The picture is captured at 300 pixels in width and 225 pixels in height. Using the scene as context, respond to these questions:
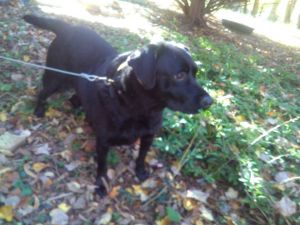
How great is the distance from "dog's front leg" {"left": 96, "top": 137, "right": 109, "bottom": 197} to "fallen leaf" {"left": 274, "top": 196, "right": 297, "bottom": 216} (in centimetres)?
158

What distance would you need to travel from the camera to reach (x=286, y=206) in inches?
142

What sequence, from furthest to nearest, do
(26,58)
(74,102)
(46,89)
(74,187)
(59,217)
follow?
(26,58), (74,102), (46,89), (74,187), (59,217)

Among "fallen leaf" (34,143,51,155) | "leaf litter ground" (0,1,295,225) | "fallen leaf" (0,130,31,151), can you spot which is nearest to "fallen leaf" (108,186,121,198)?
"leaf litter ground" (0,1,295,225)

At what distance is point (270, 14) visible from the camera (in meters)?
26.2

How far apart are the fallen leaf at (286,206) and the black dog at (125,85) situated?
50.3 inches

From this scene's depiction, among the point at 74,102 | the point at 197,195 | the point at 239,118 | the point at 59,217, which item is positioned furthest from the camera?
the point at 239,118

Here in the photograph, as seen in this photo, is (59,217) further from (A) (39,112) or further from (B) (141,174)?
(A) (39,112)

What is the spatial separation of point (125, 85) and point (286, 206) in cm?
188

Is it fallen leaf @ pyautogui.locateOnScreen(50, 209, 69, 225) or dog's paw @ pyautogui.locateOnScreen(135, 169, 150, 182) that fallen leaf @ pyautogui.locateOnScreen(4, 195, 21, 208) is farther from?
dog's paw @ pyautogui.locateOnScreen(135, 169, 150, 182)

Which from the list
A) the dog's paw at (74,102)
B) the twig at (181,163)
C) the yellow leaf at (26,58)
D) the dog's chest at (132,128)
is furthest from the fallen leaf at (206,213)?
the yellow leaf at (26,58)

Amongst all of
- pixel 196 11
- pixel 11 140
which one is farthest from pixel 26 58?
pixel 196 11

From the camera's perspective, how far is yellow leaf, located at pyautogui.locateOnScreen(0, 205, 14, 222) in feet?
10.2

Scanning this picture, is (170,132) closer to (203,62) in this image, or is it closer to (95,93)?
(95,93)

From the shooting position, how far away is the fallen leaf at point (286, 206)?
3545 mm
